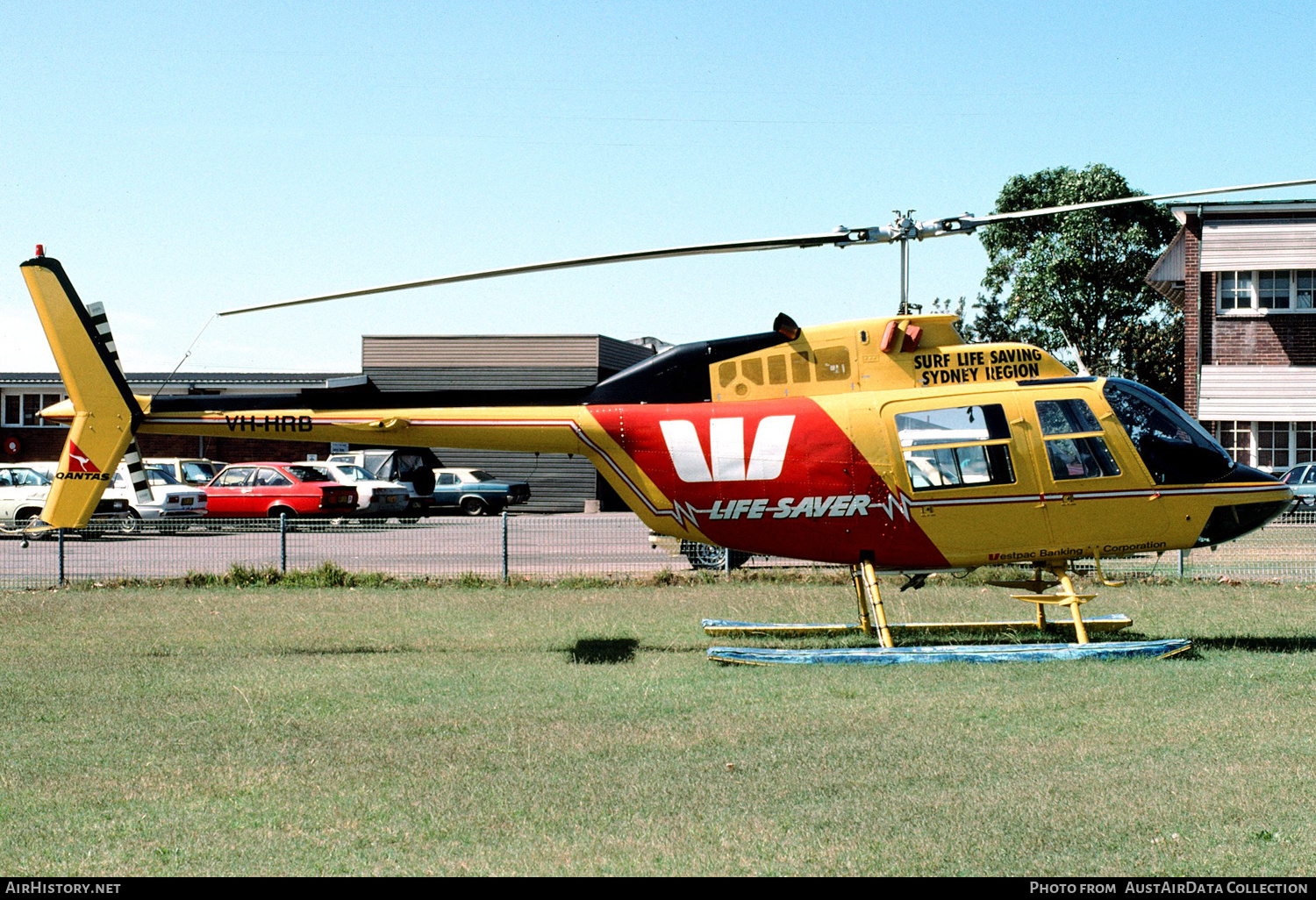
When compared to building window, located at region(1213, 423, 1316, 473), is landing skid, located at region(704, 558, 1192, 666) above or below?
below

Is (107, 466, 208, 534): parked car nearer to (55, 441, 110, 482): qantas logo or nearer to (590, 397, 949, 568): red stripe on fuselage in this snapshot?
(55, 441, 110, 482): qantas logo

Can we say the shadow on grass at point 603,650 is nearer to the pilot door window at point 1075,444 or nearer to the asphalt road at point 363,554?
the pilot door window at point 1075,444

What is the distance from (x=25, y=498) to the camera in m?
29.6

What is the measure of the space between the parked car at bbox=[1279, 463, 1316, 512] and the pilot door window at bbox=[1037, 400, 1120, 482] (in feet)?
65.1

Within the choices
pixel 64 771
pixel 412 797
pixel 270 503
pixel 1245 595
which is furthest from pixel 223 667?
pixel 270 503

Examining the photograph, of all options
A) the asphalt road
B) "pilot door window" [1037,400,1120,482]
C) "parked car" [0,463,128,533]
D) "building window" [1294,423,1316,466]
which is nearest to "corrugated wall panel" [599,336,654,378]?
"parked car" [0,463,128,533]

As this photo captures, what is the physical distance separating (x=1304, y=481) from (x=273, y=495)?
26.9 metres

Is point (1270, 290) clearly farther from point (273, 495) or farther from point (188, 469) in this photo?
point (188, 469)

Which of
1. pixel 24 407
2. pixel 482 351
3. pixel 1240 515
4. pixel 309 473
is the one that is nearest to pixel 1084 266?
pixel 482 351

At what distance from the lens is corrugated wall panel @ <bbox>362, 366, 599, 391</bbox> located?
42625 millimetres

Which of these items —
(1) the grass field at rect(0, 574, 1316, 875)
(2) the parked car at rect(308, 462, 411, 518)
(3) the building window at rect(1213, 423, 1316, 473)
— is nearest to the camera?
(1) the grass field at rect(0, 574, 1316, 875)

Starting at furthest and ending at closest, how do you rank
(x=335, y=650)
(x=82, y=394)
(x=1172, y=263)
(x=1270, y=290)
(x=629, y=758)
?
1. (x=1172, y=263)
2. (x=1270, y=290)
3. (x=335, y=650)
4. (x=82, y=394)
5. (x=629, y=758)

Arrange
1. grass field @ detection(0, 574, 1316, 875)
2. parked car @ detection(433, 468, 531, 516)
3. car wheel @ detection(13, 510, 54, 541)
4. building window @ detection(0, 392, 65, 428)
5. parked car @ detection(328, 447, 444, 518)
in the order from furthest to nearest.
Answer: building window @ detection(0, 392, 65, 428) → parked car @ detection(433, 468, 531, 516) → parked car @ detection(328, 447, 444, 518) → car wheel @ detection(13, 510, 54, 541) → grass field @ detection(0, 574, 1316, 875)

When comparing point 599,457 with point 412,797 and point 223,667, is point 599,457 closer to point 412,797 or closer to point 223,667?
point 223,667
